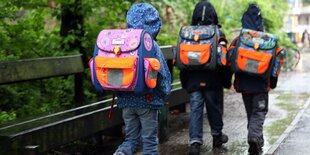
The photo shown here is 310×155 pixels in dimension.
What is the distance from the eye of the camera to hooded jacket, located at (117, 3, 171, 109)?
484cm

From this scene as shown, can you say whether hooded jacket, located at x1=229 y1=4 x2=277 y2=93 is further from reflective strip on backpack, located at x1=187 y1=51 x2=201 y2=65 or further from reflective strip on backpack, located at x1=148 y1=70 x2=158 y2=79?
reflective strip on backpack, located at x1=148 y1=70 x2=158 y2=79

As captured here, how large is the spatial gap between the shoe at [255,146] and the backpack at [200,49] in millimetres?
1015

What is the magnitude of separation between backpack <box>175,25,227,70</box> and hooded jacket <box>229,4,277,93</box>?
0.28 m

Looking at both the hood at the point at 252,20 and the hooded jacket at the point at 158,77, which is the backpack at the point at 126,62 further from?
the hood at the point at 252,20

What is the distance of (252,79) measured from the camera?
243 inches

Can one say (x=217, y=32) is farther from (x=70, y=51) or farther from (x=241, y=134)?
(x=70, y=51)

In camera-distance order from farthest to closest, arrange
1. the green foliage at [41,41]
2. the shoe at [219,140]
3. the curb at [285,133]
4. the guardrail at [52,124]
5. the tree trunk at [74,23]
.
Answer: the tree trunk at [74,23]
the green foliage at [41,41]
the shoe at [219,140]
the curb at [285,133]
the guardrail at [52,124]

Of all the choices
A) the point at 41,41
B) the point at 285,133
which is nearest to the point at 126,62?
the point at 285,133

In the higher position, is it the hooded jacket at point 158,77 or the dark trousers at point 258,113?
the hooded jacket at point 158,77

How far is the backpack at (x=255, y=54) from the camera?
5.95m

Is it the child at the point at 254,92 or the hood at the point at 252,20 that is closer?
the child at the point at 254,92

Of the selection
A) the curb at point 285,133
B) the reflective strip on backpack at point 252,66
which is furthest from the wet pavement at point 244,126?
the reflective strip on backpack at point 252,66

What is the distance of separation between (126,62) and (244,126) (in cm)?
421

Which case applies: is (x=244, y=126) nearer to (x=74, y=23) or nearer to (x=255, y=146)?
(x=255, y=146)
